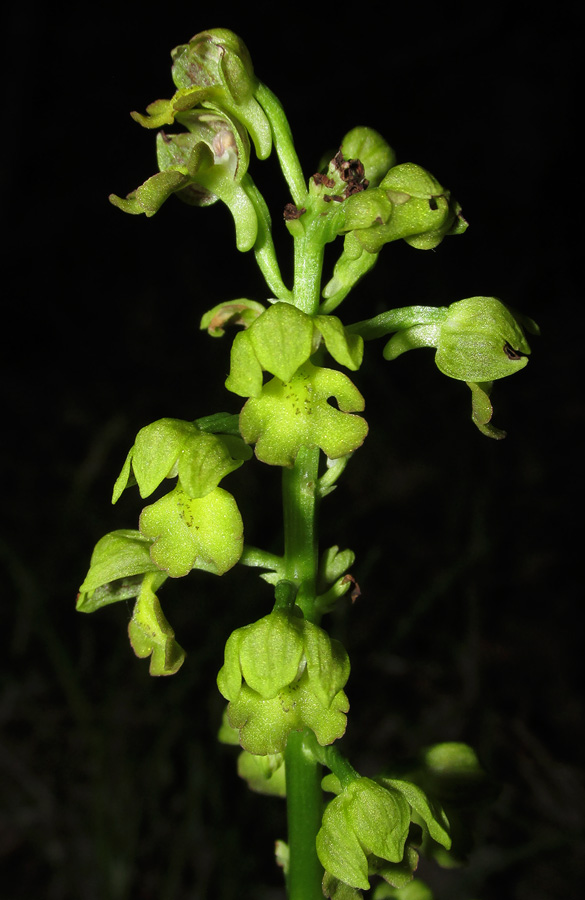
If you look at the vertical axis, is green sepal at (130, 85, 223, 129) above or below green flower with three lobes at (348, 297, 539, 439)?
above

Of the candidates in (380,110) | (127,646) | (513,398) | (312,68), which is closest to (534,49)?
(380,110)

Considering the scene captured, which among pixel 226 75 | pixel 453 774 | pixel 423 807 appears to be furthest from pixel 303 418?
pixel 453 774

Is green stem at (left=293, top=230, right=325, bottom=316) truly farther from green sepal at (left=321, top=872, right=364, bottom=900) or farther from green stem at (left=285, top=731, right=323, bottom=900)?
green sepal at (left=321, top=872, right=364, bottom=900)

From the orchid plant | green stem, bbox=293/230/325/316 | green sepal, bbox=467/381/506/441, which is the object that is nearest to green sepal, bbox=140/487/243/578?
the orchid plant

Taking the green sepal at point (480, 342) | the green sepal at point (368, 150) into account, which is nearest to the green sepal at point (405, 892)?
the green sepal at point (480, 342)

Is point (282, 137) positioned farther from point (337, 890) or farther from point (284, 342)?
point (337, 890)

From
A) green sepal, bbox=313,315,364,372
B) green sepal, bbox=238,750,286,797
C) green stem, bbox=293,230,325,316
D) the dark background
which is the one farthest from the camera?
the dark background
